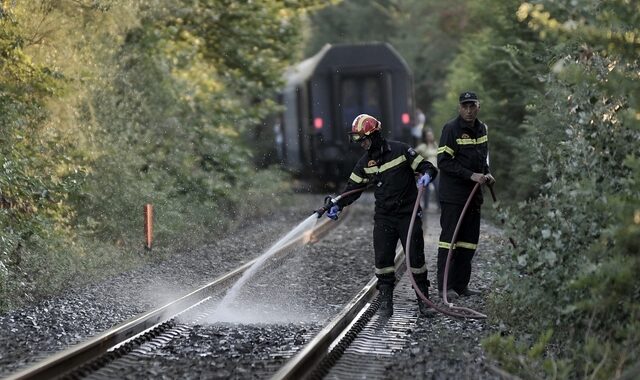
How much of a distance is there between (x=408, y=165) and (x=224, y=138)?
40.2 feet

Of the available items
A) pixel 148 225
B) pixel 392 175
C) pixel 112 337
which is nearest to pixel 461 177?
pixel 392 175

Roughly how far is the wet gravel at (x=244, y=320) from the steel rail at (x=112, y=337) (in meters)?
0.29

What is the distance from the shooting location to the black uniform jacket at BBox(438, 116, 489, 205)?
1055cm

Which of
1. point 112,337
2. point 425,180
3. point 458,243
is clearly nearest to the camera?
point 112,337

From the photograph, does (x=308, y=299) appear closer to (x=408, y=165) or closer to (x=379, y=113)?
(x=408, y=165)

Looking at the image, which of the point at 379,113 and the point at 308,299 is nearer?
the point at 308,299

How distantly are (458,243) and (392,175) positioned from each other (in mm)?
1320

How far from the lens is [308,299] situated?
11453 millimetres

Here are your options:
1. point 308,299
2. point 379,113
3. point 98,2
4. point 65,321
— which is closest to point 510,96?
point 379,113

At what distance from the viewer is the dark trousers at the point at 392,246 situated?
10109 mm

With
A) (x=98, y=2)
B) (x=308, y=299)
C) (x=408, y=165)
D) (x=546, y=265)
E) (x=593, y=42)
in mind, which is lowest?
(x=308, y=299)

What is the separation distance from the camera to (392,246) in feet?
33.6

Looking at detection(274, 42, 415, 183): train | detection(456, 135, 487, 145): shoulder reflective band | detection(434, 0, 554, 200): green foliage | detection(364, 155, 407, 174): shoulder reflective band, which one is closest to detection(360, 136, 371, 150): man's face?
detection(364, 155, 407, 174): shoulder reflective band

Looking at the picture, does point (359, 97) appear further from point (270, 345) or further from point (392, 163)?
point (270, 345)
